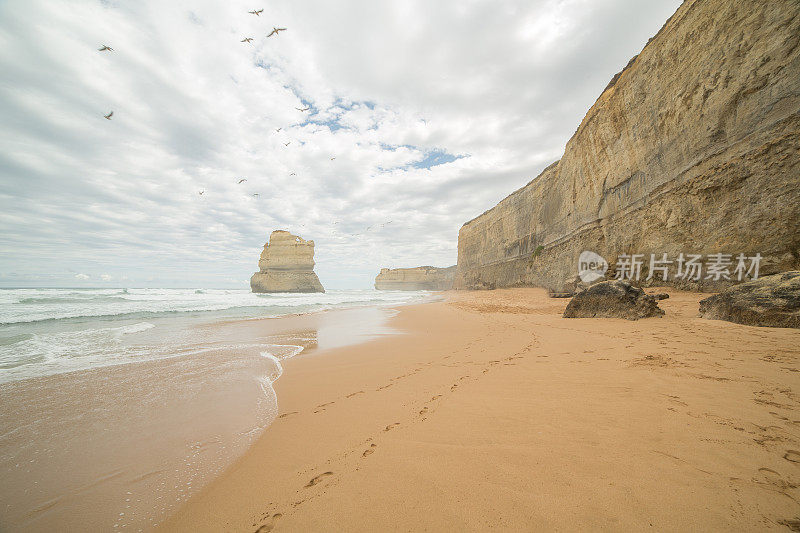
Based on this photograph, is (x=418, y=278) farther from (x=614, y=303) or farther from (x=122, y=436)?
(x=122, y=436)

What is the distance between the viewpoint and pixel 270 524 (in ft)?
4.91

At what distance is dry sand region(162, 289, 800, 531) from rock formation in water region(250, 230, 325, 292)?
59.2 meters

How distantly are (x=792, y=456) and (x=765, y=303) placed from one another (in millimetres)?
5691

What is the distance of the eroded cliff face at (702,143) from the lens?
7.56 meters

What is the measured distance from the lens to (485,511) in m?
1.45

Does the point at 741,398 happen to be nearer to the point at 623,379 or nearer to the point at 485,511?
the point at 623,379

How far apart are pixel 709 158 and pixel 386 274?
99.2 metres

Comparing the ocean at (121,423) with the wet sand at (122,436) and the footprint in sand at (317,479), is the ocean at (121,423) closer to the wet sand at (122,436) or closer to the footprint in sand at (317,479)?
the wet sand at (122,436)

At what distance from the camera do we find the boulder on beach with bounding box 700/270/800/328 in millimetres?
4906

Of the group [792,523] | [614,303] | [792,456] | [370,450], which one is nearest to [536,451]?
[792,523]

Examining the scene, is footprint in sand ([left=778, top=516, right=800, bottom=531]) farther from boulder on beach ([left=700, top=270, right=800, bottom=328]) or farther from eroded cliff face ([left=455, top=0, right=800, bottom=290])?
eroded cliff face ([left=455, top=0, right=800, bottom=290])

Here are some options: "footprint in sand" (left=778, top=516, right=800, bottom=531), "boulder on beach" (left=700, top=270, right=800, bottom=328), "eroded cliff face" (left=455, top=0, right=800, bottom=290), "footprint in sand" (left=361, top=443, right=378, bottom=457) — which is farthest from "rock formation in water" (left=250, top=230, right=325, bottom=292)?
"footprint in sand" (left=778, top=516, right=800, bottom=531)

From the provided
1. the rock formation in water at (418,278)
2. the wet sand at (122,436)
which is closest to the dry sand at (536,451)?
the wet sand at (122,436)

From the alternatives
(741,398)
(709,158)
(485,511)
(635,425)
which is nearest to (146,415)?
(485,511)
